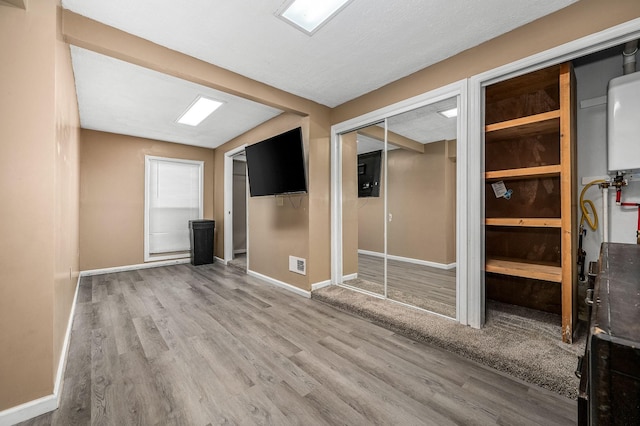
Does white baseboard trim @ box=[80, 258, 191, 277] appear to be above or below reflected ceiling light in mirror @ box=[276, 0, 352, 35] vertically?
below

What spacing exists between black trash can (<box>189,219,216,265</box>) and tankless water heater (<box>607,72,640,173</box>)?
5938 mm

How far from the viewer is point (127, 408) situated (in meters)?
1.57

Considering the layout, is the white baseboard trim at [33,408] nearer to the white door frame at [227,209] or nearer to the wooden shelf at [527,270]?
the wooden shelf at [527,270]

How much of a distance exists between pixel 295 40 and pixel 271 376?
107 inches

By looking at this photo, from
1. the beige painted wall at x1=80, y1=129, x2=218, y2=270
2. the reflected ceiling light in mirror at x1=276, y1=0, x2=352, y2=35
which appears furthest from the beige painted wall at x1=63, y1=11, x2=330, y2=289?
the beige painted wall at x1=80, y1=129, x2=218, y2=270

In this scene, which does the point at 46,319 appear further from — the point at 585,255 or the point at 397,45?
the point at 585,255

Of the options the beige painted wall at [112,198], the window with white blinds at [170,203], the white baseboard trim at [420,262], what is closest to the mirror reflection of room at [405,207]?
the white baseboard trim at [420,262]

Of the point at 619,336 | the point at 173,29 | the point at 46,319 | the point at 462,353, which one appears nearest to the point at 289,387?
the point at 462,353

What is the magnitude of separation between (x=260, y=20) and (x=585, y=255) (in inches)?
134

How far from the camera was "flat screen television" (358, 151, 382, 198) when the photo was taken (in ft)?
16.7

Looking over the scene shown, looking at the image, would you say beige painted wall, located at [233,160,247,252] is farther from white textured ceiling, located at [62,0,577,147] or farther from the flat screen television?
white textured ceiling, located at [62,0,577,147]

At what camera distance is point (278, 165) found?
3590mm

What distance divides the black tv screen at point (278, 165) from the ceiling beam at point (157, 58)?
0.46 m

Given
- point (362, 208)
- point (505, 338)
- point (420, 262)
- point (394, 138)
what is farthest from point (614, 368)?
point (362, 208)
